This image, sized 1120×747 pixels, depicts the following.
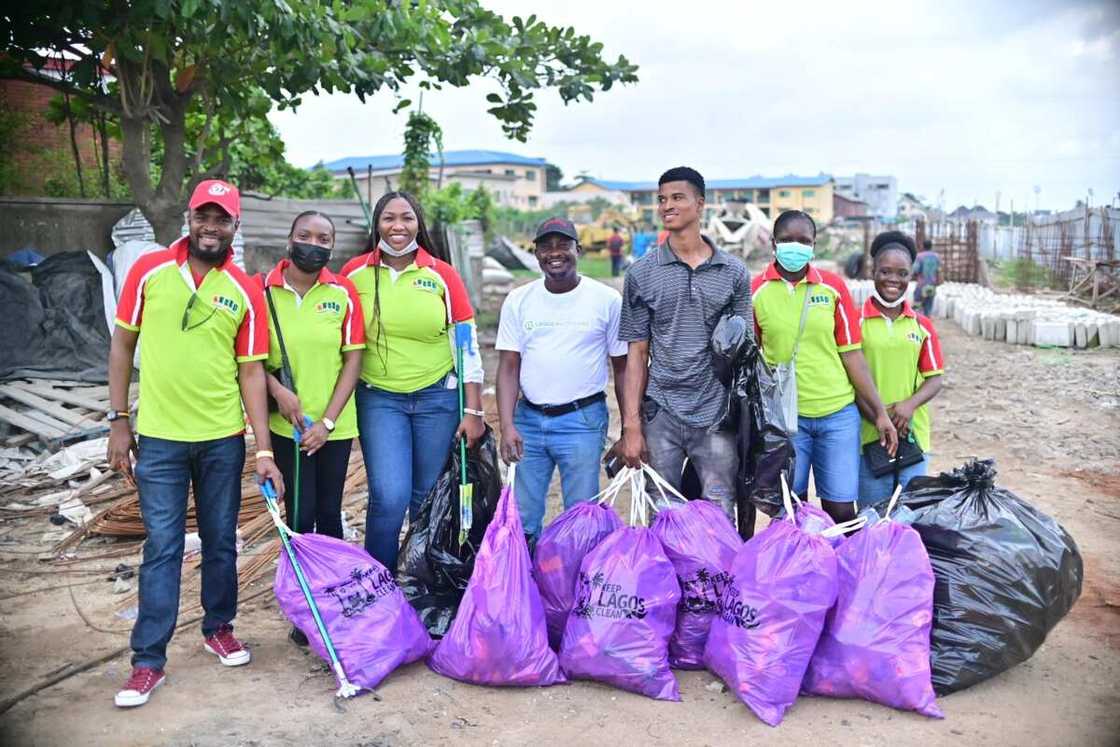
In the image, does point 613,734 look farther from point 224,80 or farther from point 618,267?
point 618,267

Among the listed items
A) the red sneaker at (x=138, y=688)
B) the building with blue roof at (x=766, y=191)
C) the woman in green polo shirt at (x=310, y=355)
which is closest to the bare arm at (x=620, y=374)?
the woman in green polo shirt at (x=310, y=355)

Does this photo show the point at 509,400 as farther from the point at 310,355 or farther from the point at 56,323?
the point at 56,323

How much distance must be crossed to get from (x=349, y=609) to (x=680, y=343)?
5.05 ft

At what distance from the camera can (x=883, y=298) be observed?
151 inches

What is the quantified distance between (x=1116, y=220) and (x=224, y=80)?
1632 cm

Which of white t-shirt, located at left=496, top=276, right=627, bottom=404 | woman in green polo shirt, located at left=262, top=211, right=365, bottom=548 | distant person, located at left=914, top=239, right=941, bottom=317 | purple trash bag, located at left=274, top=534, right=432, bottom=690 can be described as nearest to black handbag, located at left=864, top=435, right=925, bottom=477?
white t-shirt, located at left=496, top=276, right=627, bottom=404

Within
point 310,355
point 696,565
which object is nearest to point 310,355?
point 310,355

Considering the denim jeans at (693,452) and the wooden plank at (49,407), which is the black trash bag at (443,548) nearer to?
the denim jeans at (693,452)

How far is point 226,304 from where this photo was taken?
312 cm

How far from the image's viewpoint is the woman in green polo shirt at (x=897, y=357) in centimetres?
378

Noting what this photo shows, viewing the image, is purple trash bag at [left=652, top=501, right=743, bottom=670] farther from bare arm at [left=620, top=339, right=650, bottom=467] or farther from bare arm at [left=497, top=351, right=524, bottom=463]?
bare arm at [left=497, top=351, right=524, bottom=463]

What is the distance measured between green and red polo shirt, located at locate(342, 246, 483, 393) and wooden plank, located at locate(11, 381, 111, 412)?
4008 millimetres

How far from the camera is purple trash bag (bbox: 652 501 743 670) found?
10.8 ft

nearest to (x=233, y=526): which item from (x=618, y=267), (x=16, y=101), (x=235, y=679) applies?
(x=235, y=679)
